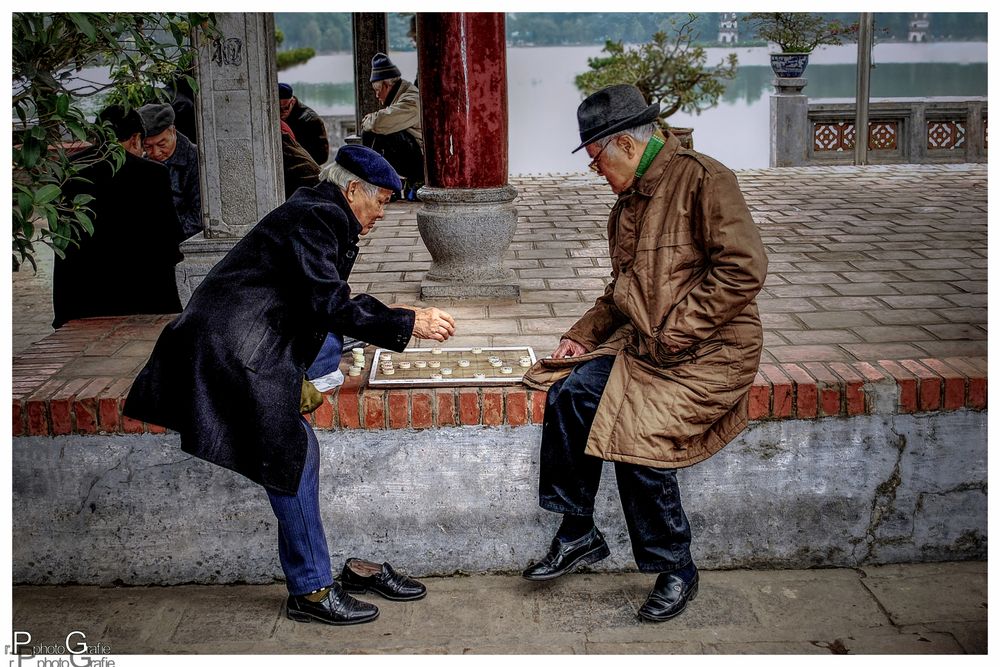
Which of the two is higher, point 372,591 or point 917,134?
point 917,134

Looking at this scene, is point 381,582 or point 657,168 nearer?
point 657,168

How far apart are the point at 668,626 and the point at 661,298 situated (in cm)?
116

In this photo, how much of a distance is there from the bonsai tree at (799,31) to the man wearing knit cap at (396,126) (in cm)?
559

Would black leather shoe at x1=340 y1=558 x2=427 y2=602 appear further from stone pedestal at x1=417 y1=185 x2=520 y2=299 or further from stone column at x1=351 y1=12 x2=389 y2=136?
stone column at x1=351 y1=12 x2=389 y2=136

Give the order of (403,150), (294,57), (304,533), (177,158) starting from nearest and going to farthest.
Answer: (304,533) → (177,158) → (403,150) → (294,57)

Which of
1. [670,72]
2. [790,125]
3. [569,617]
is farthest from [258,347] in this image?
[790,125]

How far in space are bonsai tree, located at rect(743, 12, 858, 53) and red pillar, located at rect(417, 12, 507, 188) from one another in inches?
350

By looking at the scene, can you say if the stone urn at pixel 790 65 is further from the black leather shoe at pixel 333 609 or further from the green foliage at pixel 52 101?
the black leather shoe at pixel 333 609

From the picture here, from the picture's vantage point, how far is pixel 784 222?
827cm

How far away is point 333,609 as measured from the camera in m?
3.78

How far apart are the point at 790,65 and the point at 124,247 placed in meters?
10.2

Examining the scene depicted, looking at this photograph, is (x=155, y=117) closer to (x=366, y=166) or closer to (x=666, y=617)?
(x=366, y=166)

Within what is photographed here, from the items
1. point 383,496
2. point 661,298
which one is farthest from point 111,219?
point 661,298

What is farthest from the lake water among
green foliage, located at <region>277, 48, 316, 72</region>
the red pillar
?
the red pillar
